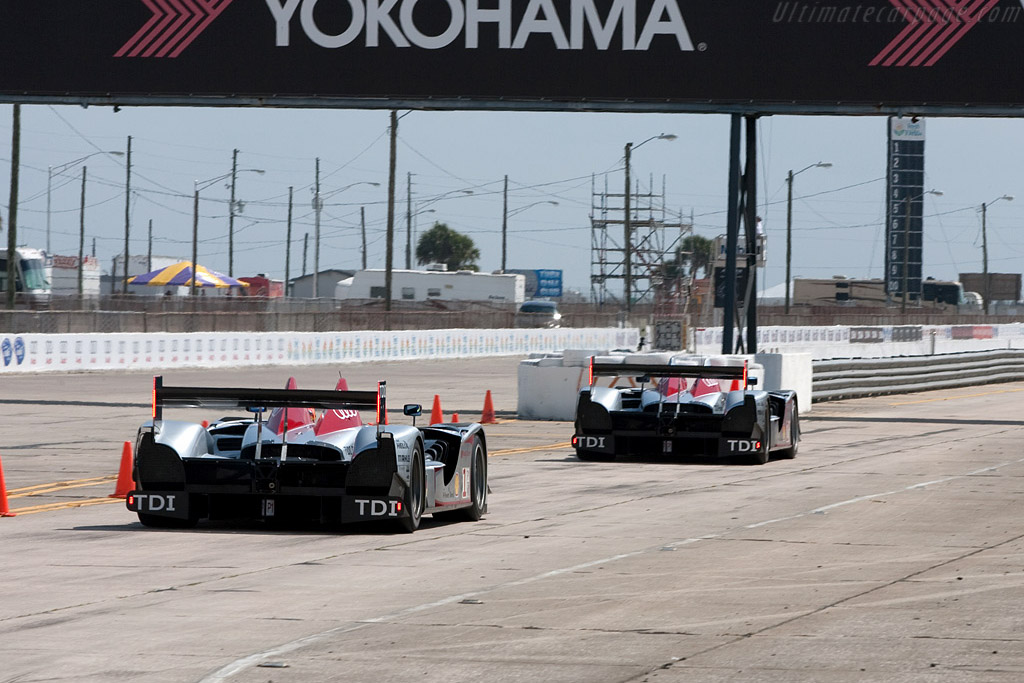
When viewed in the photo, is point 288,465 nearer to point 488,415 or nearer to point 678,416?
point 678,416

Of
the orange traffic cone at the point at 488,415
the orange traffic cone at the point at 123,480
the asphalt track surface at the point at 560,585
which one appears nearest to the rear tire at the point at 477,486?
the asphalt track surface at the point at 560,585

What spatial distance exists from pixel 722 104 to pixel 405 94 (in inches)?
248

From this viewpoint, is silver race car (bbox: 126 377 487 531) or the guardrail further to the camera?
the guardrail

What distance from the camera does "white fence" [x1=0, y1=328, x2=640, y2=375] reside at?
40.3m

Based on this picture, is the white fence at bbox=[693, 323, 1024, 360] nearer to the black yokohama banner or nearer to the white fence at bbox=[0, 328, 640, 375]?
the white fence at bbox=[0, 328, 640, 375]

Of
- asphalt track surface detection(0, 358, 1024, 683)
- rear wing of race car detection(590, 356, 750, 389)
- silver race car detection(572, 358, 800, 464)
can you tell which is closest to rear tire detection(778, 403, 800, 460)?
silver race car detection(572, 358, 800, 464)

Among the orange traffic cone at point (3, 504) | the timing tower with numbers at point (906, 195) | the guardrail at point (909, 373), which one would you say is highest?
the timing tower with numbers at point (906, 195)

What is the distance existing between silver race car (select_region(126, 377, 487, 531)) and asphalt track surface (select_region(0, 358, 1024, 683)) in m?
0.26

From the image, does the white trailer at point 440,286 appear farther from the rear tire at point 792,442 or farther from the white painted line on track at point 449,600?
the white painted line on track at point 449,600

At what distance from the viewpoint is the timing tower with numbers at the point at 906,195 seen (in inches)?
6161

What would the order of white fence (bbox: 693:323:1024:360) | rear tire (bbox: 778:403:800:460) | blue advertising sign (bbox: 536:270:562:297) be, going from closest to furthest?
rear tire (bbox: 778:403:800:460)
white fence (bbox: 693:323:1024:360)
blue advertising sign (bbox: 536:270:562:297)

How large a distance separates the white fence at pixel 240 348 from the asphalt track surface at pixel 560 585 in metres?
22.4

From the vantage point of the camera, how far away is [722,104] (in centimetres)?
3144

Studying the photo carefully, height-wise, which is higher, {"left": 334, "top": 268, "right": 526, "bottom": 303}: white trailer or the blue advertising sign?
the blue advertising sign
